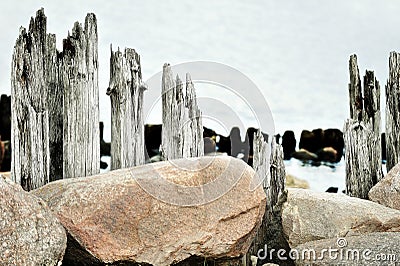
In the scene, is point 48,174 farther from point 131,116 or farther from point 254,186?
point 254,186

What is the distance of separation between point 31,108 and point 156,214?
170 centimetres

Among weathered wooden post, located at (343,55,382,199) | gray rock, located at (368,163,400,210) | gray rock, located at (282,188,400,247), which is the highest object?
weathered wooden post, located at (343,55,382,199)

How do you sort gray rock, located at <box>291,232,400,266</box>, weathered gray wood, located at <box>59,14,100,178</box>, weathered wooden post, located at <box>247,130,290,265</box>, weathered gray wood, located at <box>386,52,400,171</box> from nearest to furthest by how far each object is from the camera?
gray rock, located at <box>291,232,400,266</box> → weathered gray wood, located at <box>59,14,100,178</box> → weathered wooden post, located at <box>247,130,290,265</box> → weathered gray wood, located at <box>386,52,400,171</box>

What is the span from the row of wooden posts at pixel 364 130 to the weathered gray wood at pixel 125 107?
2861 mm

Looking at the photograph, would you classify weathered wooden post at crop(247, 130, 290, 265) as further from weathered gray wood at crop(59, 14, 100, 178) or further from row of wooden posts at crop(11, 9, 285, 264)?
weathered gray wood at crop(59, 14, 100, 178)

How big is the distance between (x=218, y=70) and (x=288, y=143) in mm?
3259

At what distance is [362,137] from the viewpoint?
23.1 ft

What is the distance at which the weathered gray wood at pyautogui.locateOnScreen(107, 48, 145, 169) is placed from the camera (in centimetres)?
578

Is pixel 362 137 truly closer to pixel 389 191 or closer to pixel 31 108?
pixel 389 191

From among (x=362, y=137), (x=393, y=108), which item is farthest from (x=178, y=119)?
(x=393, y=108)

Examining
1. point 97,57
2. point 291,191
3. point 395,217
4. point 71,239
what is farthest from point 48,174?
point 395,217

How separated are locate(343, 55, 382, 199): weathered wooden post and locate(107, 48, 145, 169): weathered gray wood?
2.86 m

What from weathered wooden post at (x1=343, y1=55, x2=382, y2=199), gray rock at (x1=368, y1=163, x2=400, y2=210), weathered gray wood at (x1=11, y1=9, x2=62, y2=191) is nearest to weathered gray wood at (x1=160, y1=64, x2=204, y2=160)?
→ weathered gray wood at (x1=11, y1=9, x2=62, y2=191)

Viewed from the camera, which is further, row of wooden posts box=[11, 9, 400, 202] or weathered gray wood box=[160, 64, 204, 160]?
weathered gray wood box=[160, 64, 204, 160]
